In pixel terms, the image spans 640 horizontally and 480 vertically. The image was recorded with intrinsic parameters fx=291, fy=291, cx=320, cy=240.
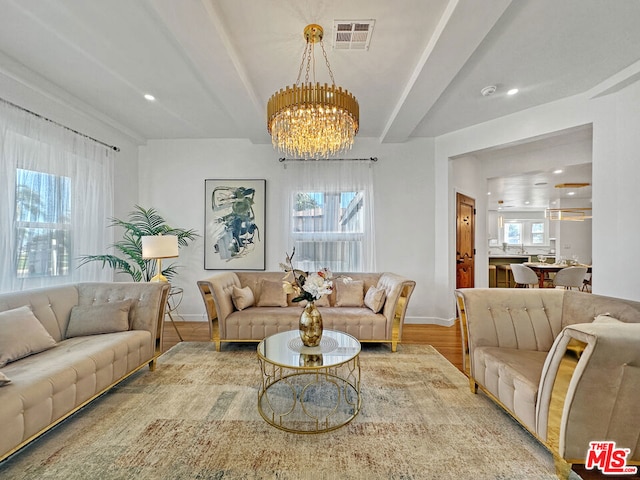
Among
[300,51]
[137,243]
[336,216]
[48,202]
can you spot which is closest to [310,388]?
[336,216]

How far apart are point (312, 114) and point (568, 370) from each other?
2.19m

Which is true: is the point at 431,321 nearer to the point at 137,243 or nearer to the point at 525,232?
the point at 137,243

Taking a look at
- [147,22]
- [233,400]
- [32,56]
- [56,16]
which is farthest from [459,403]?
[32,56]

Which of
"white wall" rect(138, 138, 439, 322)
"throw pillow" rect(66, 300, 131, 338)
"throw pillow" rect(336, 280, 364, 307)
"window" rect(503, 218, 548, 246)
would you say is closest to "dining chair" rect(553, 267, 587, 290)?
"white wall" rect(138, 138, 439, 322)

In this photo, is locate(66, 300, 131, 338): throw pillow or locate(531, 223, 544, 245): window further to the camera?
locate(531, 223, 544, 245): window

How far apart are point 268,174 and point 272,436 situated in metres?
3.47

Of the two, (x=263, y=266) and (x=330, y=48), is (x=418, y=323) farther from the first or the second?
(x=330, y=48)

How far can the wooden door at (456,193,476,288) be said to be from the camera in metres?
4.48

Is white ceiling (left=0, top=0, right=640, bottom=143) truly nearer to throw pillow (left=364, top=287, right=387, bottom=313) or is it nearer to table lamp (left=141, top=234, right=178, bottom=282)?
table lamp (left=141, top=234, right=178, bottom=282)

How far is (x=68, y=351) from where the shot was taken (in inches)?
81.0

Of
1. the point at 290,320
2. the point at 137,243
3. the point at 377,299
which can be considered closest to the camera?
the point at 290,320

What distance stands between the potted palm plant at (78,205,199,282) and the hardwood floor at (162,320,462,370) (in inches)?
32.4

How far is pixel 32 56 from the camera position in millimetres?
2447

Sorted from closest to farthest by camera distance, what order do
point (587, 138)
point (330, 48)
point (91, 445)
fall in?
point (91, 445) < point (330, 48) < point (587, 138)
